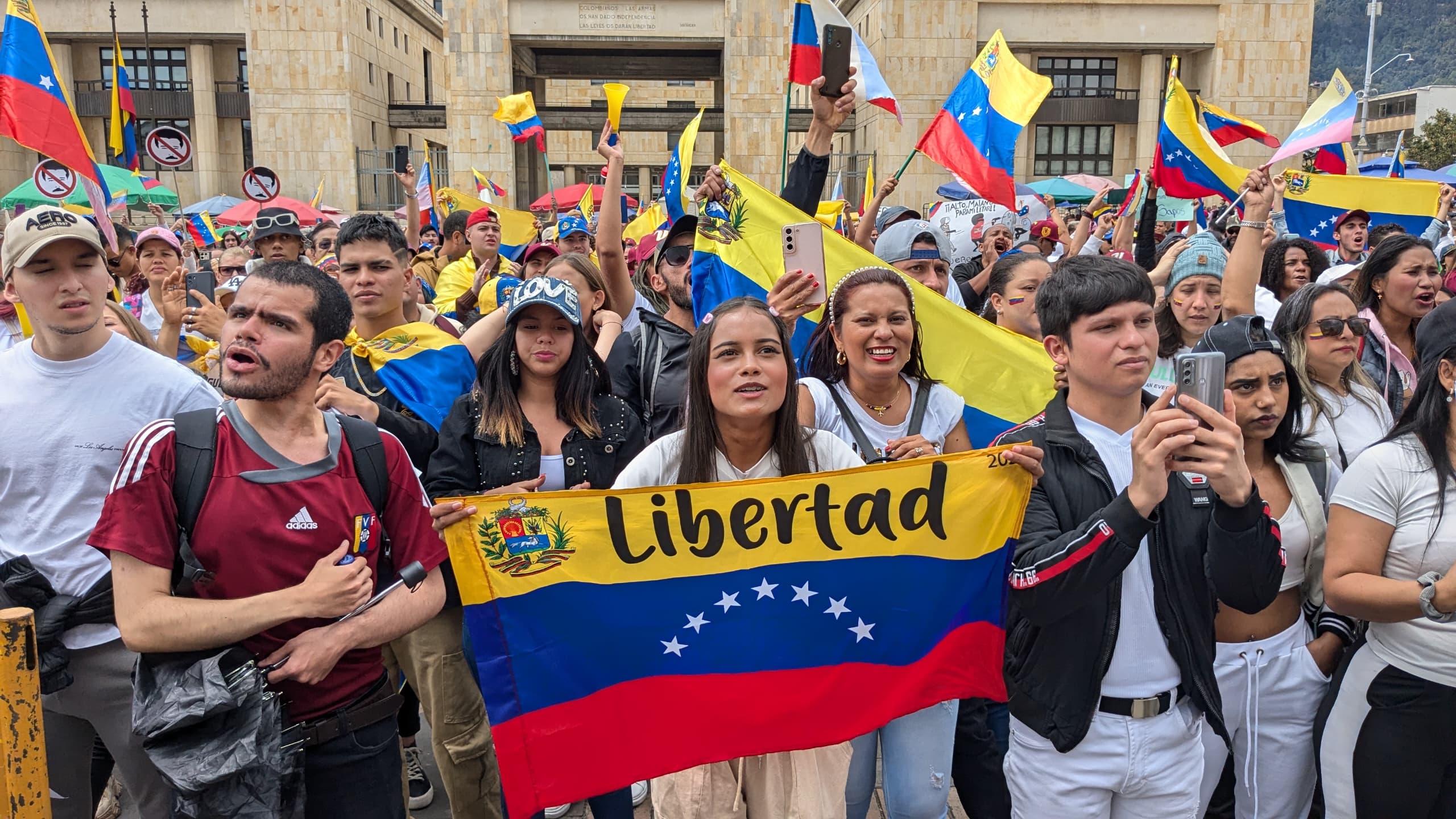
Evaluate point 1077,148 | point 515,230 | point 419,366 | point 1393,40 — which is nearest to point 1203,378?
A: point 419,366

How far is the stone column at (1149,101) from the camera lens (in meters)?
42.7

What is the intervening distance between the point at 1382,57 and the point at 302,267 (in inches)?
8669

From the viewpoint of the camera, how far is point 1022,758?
2975mm

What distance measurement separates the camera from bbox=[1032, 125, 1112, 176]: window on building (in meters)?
46.1

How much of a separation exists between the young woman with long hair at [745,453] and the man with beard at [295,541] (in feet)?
2.54

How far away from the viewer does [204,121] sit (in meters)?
47.1


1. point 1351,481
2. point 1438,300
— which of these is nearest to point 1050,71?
point 1438,300

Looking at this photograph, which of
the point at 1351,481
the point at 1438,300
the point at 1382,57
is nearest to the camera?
the point at 1351,481

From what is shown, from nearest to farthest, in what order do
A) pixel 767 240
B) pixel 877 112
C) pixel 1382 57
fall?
pixel 767 240 → pixel 877 112 → pixel 1382 57

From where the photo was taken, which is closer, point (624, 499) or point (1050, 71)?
point (624, 499)

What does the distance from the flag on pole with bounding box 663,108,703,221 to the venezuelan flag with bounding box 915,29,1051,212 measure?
1.84 meters

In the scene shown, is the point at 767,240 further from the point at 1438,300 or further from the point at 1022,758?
the point at 1438,300

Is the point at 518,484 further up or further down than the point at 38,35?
further down

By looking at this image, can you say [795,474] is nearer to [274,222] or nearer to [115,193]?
[274,222]
